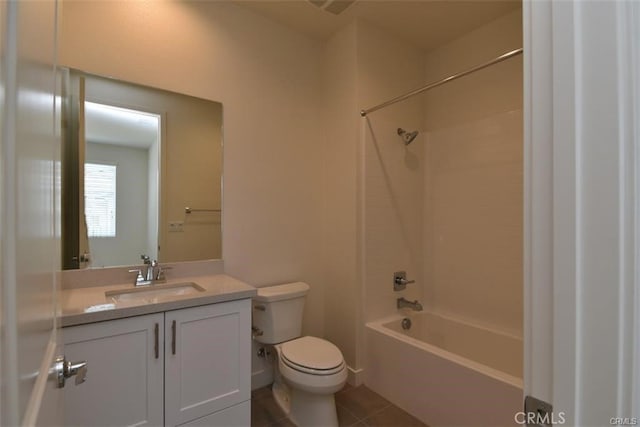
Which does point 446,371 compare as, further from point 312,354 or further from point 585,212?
point 585,212

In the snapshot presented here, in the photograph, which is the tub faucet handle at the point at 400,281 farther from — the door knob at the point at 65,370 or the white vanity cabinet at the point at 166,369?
the door knob at the point at 65,370

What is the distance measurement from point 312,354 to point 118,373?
0.98 meters

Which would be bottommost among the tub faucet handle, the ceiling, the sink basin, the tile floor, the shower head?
the tile floor

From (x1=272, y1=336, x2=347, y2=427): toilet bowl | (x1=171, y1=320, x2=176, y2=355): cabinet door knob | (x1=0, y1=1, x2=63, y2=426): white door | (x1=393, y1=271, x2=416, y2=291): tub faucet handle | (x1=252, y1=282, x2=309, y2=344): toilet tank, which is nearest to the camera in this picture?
(x1=0, y1=1, x2=63, y2=426): white door

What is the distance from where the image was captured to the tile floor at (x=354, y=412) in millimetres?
1844

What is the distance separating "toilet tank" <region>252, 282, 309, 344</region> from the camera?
79.5 inches

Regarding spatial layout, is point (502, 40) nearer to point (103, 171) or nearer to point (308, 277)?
point (308, 277)

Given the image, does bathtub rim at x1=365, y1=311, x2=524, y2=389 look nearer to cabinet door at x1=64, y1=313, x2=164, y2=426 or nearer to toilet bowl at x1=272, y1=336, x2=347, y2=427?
toilet bowl at x1=272, y1=336, x2=347, y2=427

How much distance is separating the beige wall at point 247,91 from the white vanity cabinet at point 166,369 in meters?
0.63

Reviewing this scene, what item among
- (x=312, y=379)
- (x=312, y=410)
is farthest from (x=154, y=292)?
(x=312, y=410)

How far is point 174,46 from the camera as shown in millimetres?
1875

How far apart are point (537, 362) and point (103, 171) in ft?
6.52

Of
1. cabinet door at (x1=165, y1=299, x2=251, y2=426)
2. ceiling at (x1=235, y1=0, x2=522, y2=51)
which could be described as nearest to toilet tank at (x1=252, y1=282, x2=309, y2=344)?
cabinet door at (x1=165, y1=299, x2=251, y2=426)

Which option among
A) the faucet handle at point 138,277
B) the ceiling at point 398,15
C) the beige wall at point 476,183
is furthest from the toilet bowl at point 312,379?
the ceiling at point 398,15
